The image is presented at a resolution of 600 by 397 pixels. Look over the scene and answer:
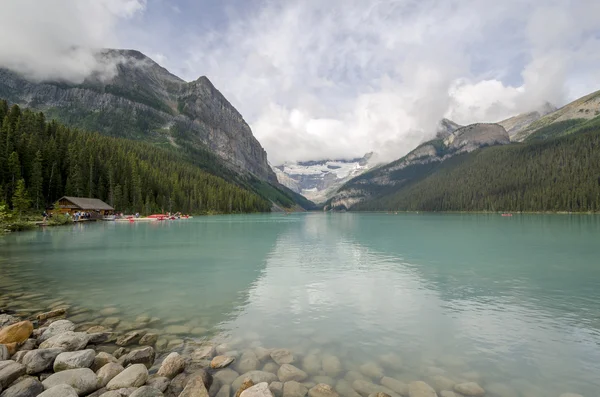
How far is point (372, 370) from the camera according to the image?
12.8 metres

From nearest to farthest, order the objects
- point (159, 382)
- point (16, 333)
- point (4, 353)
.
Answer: point (159, 382) < point (4, 353) < point (16, 333)

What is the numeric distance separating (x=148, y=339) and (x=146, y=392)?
19.1 ft

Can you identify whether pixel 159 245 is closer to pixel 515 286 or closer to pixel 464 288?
pixel 464 288

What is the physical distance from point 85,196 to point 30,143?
2404cm

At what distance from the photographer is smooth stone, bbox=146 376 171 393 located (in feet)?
34.3

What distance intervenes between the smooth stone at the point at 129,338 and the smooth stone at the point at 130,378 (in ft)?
12.9

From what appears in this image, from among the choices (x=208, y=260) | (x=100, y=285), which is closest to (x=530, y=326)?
(x=100, y=285)

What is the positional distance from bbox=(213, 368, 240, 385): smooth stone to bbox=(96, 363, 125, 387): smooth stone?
3238mm

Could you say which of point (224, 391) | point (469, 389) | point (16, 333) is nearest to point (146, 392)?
point (224, 391)

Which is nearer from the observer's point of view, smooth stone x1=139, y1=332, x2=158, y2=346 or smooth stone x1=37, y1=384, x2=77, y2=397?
smooth stone x1=37, y1=384, x2=77, y2=397

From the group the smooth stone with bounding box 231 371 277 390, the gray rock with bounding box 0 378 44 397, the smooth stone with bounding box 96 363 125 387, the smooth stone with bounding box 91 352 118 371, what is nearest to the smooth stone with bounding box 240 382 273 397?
the smooth stone with bounding box 231 371 277 390

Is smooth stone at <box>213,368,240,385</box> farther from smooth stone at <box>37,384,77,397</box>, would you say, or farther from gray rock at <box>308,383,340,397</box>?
smooth stone at <box>37,384,77,397</box>

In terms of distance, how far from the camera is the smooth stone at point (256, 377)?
11.3 metres

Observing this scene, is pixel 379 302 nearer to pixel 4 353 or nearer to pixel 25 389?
pixel 25 389
